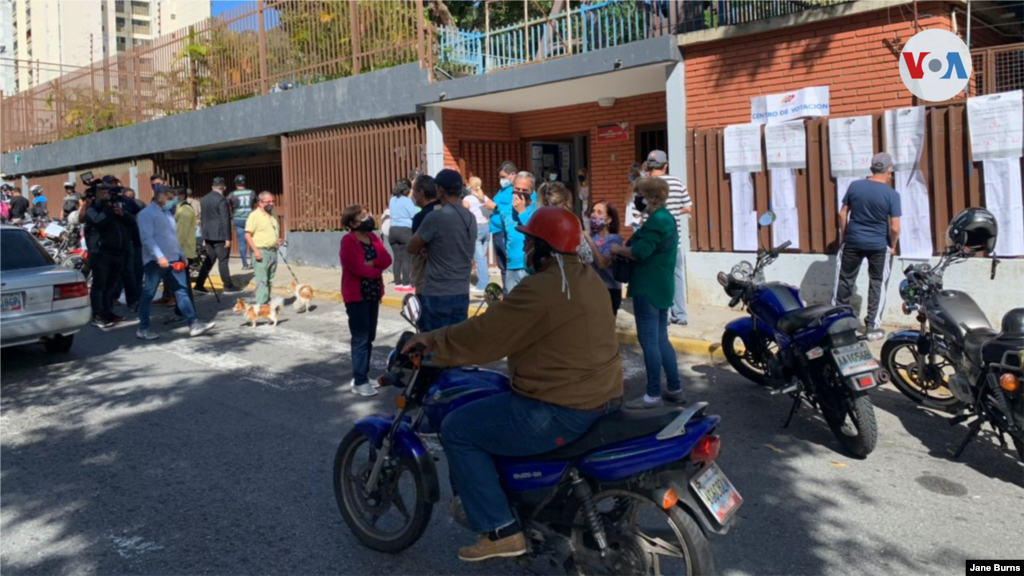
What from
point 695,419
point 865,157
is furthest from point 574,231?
point 865,157

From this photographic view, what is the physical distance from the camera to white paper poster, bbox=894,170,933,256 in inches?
351

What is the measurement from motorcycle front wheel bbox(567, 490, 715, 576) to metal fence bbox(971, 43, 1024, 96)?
7.72 meters

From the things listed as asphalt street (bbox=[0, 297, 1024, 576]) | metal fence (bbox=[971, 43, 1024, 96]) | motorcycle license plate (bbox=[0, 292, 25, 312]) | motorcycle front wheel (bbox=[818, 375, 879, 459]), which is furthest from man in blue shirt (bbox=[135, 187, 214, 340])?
metal fence (bbox=[971, 43, 1024, 96])

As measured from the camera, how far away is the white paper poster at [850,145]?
361 inches

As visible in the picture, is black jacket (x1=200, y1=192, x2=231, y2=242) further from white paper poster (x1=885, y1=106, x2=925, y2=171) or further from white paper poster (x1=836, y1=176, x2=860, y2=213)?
white paper poster (x1=885, y1=106, x2=925, y2=171)

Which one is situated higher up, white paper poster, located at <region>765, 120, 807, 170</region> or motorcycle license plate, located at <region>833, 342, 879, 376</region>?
white paper poster, located at <region>765, 120, 807, 170</region>

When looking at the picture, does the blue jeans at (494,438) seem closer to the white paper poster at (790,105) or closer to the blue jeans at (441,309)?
the blue jeans at (441,309)

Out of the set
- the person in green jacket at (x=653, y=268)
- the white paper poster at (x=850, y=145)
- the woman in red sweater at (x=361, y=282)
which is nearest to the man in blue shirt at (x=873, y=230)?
the white paper poster at (x=850, y=145)

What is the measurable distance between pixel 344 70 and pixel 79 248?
19.5 feet

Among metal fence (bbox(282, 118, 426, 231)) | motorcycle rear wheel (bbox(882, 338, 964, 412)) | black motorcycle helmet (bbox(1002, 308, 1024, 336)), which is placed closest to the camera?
black motorcycle helmet (bbox(1002, 308, 1024, 336))

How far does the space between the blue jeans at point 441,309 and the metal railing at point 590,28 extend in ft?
19.6

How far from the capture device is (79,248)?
1497 centimetres

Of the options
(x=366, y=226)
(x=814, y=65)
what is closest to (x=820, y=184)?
(x=814, y=65)

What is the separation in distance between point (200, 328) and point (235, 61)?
419 inches
